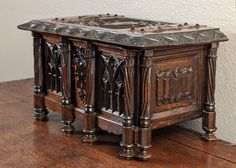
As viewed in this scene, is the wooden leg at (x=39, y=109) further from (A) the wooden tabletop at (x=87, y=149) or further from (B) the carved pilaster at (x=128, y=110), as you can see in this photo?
(B) the carved pilaster at (x=128, y=110)

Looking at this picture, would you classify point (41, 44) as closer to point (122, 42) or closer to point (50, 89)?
point (50, 89)

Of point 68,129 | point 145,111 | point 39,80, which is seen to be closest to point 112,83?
point 145,111

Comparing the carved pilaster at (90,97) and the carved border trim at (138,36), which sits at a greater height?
the carved border trim at (138,36)

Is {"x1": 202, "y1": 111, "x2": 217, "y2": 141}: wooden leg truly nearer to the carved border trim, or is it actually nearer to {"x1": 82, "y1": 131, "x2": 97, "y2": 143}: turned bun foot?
the carved border trim

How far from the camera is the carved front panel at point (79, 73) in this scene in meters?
1.41

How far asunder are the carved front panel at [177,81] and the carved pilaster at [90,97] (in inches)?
7.8

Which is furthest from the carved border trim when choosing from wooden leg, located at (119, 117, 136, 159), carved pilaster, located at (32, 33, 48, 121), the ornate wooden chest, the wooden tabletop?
the wooden tabletop

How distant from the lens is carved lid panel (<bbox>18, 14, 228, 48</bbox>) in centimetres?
120

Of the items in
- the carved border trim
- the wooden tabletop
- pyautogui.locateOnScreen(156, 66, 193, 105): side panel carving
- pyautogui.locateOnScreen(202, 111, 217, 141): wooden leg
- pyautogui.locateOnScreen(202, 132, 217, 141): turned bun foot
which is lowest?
the wooden tabletop

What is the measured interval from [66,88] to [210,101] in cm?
45

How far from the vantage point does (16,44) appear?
239 cm

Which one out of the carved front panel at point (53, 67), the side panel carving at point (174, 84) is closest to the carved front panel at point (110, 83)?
the side panel carving at point (174, 84)

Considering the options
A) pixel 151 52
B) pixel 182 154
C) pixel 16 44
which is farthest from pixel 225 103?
pixel 16 44

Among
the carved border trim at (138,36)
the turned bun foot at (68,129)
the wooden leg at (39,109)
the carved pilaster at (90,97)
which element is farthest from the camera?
the wooden leg at (39,109)
